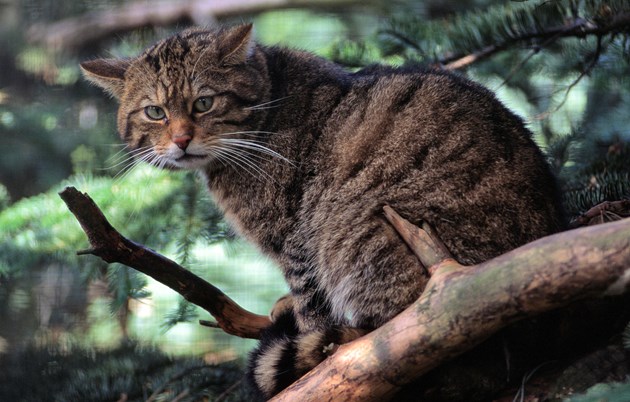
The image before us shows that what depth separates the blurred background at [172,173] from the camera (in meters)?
2.37

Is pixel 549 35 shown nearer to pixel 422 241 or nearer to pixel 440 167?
pixel 440 167

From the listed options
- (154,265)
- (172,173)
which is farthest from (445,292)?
(172,173)

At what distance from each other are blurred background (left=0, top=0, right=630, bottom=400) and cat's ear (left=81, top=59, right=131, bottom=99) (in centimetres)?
26

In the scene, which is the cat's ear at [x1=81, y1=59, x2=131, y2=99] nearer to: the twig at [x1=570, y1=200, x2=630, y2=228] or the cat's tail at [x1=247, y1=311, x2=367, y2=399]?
the cat's tail at [x1=247, y1=311, x2=367, y2=399]

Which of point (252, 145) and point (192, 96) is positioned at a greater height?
point (192, 96)

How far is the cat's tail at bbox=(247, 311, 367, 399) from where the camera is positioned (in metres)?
1.66

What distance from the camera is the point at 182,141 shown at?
2008 millimetres

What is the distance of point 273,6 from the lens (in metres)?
3.58

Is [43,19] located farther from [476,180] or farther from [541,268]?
[541,268]

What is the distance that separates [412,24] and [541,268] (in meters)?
1.58

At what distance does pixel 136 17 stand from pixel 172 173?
134cm

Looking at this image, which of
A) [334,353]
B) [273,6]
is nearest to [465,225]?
[334,353]

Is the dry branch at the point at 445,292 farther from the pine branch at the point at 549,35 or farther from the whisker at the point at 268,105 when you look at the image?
the pine branch at the point at 549,35

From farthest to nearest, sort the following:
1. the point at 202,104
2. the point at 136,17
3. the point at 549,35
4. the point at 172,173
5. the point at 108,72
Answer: the point at 136,17 < the point at 172,173 < the point at 549,35 < the point at 108,72 < the point at 202,104
